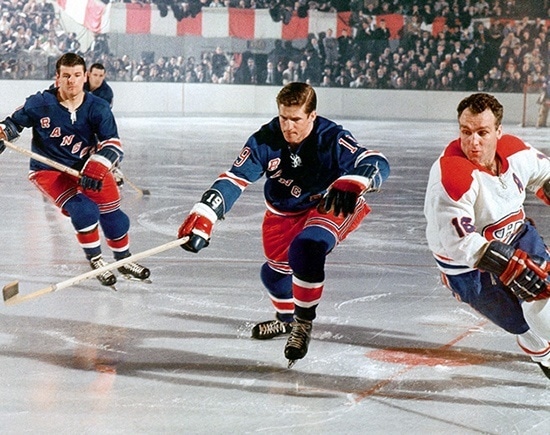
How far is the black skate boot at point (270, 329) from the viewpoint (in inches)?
162

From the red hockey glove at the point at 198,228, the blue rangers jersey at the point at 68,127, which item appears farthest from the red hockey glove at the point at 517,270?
the blue rangers jersey at the point at 68,127

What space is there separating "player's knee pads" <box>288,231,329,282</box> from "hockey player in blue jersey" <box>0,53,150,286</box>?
1.72m

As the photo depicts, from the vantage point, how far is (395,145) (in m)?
13.9

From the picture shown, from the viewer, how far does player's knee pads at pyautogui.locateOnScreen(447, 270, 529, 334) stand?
333 cm

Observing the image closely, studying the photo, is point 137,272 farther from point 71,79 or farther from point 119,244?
point 71,79

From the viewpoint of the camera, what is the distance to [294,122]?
11.9 ft

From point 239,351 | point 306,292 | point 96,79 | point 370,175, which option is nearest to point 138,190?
point 96,79

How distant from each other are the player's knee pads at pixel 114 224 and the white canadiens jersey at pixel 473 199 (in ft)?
8.04

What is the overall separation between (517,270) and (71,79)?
2969 mm

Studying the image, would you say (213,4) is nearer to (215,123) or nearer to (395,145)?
(215,123)

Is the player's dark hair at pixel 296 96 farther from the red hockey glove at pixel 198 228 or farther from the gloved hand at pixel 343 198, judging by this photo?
the red hockey glove at pixel 198 228

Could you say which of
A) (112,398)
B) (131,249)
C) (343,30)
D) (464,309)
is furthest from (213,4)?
(112,398)

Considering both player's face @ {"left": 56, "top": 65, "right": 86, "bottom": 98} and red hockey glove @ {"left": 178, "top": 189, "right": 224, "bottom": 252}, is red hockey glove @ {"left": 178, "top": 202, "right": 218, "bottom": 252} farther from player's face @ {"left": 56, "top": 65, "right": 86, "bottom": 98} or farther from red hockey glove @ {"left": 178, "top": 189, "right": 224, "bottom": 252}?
player's face @ {"left": 56, "top": 65, "right": 86, "bottom": 98}

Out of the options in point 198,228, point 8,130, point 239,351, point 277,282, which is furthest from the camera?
point 8,130
